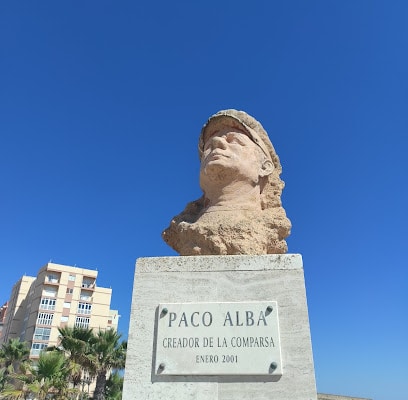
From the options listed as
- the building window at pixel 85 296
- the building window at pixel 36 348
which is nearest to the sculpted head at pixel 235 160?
the building window at pixel 36 348

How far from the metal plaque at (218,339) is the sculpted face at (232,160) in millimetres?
2471

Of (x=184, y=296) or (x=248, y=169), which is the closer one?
(x=184, y=296)

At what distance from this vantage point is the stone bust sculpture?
15.7ft

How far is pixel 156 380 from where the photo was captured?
3.15m

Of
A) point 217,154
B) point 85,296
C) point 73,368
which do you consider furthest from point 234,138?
point 85,296

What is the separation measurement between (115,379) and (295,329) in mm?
23860

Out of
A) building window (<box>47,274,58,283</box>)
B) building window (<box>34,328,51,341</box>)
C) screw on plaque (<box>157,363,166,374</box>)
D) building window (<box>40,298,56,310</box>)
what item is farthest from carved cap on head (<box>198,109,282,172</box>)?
building window (<box>47,274,58,283</box>)

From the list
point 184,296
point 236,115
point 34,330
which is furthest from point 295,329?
point 34,330

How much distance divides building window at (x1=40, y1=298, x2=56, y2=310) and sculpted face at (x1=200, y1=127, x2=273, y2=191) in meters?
49.4

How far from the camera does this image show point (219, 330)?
3.28m

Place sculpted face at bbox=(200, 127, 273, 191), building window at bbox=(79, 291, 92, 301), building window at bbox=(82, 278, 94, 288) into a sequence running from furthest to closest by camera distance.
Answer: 1. building window at bbox=(82, 278, 94, 288)
2. building window at bbox=(79, 291, 92, 301)
3. sculpted face at bbox=(200, 127, 273, 191)

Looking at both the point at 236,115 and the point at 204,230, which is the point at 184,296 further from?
the point at 236,115

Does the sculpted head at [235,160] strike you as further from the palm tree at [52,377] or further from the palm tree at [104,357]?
the palm tree at [104,357]

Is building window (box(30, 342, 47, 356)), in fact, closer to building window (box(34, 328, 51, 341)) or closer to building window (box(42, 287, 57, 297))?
building window (box(34, 328, 51, 341))
